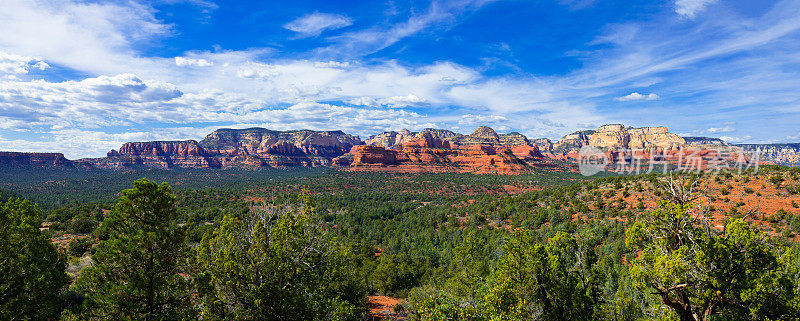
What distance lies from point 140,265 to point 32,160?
261841 mm

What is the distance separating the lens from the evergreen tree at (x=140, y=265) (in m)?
11.0

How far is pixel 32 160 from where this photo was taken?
18050 cm

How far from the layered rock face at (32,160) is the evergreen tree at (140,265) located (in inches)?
9480

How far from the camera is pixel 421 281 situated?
112ft

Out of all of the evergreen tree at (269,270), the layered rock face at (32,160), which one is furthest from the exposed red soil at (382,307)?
the layered rock face at (32,160)

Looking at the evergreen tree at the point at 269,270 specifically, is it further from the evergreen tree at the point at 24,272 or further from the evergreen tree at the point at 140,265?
the evergreen tree at the point at 24,272

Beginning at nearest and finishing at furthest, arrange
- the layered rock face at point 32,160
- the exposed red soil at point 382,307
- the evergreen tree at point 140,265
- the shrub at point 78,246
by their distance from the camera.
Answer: the evergreen tree at point 140,265
the exposed red soil at point 382,307
the shrub at point 78,246
the layered rock face at point 32,160

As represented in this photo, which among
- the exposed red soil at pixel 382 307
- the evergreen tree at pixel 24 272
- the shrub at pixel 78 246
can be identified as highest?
the evergreen tree at pixel 24 272

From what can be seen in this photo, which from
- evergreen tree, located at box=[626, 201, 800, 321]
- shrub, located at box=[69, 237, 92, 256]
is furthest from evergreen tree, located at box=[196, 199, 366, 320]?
shrub, located at box=[69, 237, 92, 256]

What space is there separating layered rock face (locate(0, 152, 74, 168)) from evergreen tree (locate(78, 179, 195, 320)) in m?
241

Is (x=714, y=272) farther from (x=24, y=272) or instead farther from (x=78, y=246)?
(x=78, y=246)

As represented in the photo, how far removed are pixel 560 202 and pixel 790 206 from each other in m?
24.0

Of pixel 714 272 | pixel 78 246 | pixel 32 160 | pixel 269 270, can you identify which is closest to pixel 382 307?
pixel 269 270

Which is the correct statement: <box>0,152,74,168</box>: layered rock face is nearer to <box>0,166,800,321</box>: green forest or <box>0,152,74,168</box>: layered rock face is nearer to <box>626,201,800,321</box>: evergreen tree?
<box>0,166,800,321</box>: green forest
